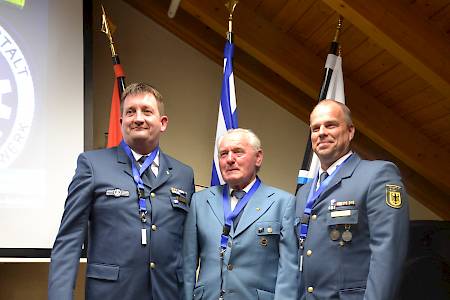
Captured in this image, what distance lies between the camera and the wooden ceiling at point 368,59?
2.97 m

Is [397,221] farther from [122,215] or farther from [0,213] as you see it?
[0,213]

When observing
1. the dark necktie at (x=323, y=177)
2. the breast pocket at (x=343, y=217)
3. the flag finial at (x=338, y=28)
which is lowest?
the breast pocket at (x=343, y=217)

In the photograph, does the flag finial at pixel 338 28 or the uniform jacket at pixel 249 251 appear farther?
the flag finial at pixel 338 28

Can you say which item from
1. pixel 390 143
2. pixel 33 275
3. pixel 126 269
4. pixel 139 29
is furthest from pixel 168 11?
pixel 126 269

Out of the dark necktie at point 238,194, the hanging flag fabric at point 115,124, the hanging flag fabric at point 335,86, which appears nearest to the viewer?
the dark necktie at point 238,194

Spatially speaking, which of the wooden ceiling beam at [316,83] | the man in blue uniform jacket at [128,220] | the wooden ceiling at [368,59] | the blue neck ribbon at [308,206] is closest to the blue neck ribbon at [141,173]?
the man in blue uniform jacket at [128,220]

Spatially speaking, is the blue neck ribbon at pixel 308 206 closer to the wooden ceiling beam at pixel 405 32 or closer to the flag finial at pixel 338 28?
the wooden ceiling beam at pixel 405 32

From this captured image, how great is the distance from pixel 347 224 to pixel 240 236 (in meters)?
0.46

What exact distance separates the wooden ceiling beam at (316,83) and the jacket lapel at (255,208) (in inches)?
65.2

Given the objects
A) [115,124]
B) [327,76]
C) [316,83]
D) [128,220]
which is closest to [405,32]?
[327,76]

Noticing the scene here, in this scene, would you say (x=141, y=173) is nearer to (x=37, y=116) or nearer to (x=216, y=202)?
(x=216, y=202)

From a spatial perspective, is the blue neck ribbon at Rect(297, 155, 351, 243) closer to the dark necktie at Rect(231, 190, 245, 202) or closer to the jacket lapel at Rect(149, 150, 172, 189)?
the dark necktie at Rect(231, 190, 245, 202)

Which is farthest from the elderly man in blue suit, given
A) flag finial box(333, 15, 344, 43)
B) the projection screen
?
the projection screen

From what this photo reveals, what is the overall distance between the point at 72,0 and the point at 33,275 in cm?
197
